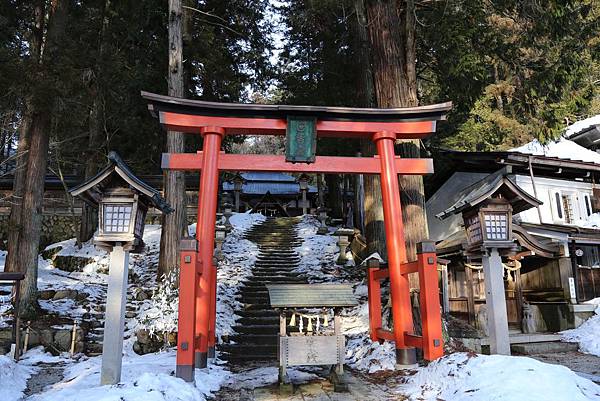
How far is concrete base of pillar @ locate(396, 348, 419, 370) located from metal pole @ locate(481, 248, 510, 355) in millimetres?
1408

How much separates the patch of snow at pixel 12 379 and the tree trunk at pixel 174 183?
14.6ft

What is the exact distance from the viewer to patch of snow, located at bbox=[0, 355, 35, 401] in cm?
630

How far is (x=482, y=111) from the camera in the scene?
15.4 m

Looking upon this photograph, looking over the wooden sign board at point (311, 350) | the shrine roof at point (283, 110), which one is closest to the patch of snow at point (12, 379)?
the wooden sign board at point (311, 350)

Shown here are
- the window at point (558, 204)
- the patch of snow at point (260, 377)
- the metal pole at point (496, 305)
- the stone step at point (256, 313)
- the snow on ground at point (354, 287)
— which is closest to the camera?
the metal pole at point (496, 305)

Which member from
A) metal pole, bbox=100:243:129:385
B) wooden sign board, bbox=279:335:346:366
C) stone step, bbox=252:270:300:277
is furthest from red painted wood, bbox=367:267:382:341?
stone step, bbox=252:270:300:277

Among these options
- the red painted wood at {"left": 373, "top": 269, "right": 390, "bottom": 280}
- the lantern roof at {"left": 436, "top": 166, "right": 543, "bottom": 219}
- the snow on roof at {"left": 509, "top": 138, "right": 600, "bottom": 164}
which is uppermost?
the snow on roof at {"left": 509, "top": 138, "right": 600, "bottom": 164}

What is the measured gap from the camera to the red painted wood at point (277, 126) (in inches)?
318

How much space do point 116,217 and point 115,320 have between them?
1492mm

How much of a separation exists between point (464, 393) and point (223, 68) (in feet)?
39.3

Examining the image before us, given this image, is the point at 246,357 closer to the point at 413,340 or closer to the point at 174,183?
the point at 413,340

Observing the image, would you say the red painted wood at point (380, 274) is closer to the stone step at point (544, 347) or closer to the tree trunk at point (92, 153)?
the stone step at point (544, 347)

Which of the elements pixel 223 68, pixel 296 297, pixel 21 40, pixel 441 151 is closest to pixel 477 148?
pixel 441 151

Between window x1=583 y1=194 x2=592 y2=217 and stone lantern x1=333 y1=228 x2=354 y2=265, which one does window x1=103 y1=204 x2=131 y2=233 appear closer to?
stone lantern x1=333 y1=228 x2=354 y2=265
